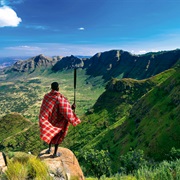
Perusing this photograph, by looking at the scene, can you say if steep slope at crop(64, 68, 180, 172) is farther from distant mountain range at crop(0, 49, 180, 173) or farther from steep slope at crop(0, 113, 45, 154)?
steep slope at crop(0, 113, 45, 154)

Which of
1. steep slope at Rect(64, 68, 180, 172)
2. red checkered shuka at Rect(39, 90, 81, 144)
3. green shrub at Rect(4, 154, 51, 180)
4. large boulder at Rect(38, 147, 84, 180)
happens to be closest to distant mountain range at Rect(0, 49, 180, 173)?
steep slope at Rect(64, 68, 180, 172)

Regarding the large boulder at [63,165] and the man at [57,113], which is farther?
the man at [57,113]

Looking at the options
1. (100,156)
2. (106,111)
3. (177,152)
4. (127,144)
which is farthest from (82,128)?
(177,152)

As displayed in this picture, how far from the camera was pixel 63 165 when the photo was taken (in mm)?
11688

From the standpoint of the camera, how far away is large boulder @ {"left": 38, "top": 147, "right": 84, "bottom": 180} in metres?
10.6

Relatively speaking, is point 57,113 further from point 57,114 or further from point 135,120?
Result: point 135,120

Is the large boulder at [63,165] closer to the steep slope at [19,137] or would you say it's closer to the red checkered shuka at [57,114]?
the red checkered shuka at [57,114]

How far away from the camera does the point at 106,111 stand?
153375mm

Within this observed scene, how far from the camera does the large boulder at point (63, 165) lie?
10555mm

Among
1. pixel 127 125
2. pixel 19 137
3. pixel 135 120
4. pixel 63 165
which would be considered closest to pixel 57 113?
pixel 63 165

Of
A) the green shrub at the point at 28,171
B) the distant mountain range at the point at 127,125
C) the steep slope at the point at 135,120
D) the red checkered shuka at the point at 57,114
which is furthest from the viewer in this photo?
the distant mountain range at the point at 127,125

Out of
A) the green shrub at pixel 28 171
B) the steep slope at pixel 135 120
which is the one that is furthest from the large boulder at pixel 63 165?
the steep slope at pixel 135 120

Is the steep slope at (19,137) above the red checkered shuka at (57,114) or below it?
below

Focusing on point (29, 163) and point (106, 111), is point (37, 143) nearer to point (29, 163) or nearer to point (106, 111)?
point (106, 111)
